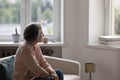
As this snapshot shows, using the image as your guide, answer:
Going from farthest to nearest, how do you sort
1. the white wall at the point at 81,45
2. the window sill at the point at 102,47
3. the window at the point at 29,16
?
the window at the point at 29,16, the white wall at the point at 81,45, the window sill at the point at 102,47

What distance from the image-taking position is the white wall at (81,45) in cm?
351

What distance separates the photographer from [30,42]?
101 inches

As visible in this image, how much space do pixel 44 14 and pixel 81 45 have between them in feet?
2.60

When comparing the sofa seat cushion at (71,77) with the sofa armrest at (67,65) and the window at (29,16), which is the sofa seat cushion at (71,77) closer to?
the sofa armrest at (67,65)

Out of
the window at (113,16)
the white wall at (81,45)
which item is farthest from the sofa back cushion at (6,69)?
the window at (113,16)

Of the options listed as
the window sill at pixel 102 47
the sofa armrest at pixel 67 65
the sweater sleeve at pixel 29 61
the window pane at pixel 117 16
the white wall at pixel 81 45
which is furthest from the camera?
the window pane at pixel 117 16

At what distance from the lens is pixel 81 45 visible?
145 inches

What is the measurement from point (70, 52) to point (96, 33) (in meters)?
0.47

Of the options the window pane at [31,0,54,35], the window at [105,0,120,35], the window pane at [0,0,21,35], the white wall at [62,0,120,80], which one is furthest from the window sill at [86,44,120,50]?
the window pane at [0,0,21,35]

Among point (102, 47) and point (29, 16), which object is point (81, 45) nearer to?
point (102, 47)

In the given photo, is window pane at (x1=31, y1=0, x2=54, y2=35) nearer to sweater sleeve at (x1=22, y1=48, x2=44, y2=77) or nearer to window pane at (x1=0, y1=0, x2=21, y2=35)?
window pane at (x1=0, y1=0, x2=21, y2=35)

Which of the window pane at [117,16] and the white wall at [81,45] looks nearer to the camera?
the white wall at [81,45]

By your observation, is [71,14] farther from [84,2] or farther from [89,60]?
[89,60]

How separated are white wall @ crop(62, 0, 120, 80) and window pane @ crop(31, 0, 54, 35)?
409 millimetres
